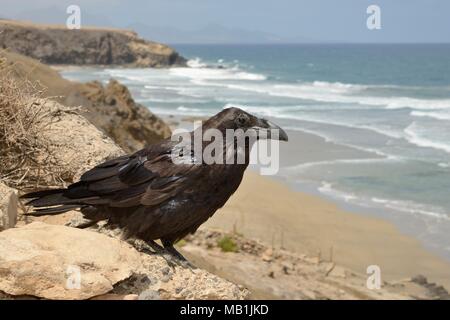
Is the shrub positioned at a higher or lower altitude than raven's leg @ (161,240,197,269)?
lower

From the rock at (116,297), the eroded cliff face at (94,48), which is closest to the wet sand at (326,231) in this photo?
the rock at (116,297)

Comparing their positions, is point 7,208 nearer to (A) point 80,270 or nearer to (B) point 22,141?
(A) point 80,270

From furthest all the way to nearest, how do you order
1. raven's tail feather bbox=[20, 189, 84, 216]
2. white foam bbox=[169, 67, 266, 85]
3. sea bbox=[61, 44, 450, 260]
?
white foam bbox=[169, 67, 266, 85]
sea bbox=[61, 44, 450, 260]
raven's tail feather bbox=[20, 189, 84, 216]

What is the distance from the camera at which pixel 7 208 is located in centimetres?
378

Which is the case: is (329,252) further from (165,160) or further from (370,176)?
(165,160)

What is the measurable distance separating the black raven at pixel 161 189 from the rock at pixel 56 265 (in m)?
0.46

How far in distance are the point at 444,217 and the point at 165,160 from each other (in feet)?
44.5

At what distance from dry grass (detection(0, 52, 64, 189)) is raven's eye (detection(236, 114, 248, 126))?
184cm

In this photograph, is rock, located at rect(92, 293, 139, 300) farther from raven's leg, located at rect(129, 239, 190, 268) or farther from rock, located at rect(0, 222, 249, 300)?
raven's leg, located at rect(129, 239, 190, 268)

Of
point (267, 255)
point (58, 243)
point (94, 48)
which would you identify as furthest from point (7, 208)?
point (94, 48)

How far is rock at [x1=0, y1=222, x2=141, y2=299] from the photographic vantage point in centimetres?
304

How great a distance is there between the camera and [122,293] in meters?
3.32

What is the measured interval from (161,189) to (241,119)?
2.09ft

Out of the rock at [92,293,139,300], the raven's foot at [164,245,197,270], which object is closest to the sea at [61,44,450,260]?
the raven's foot at [164,245,197,270]
